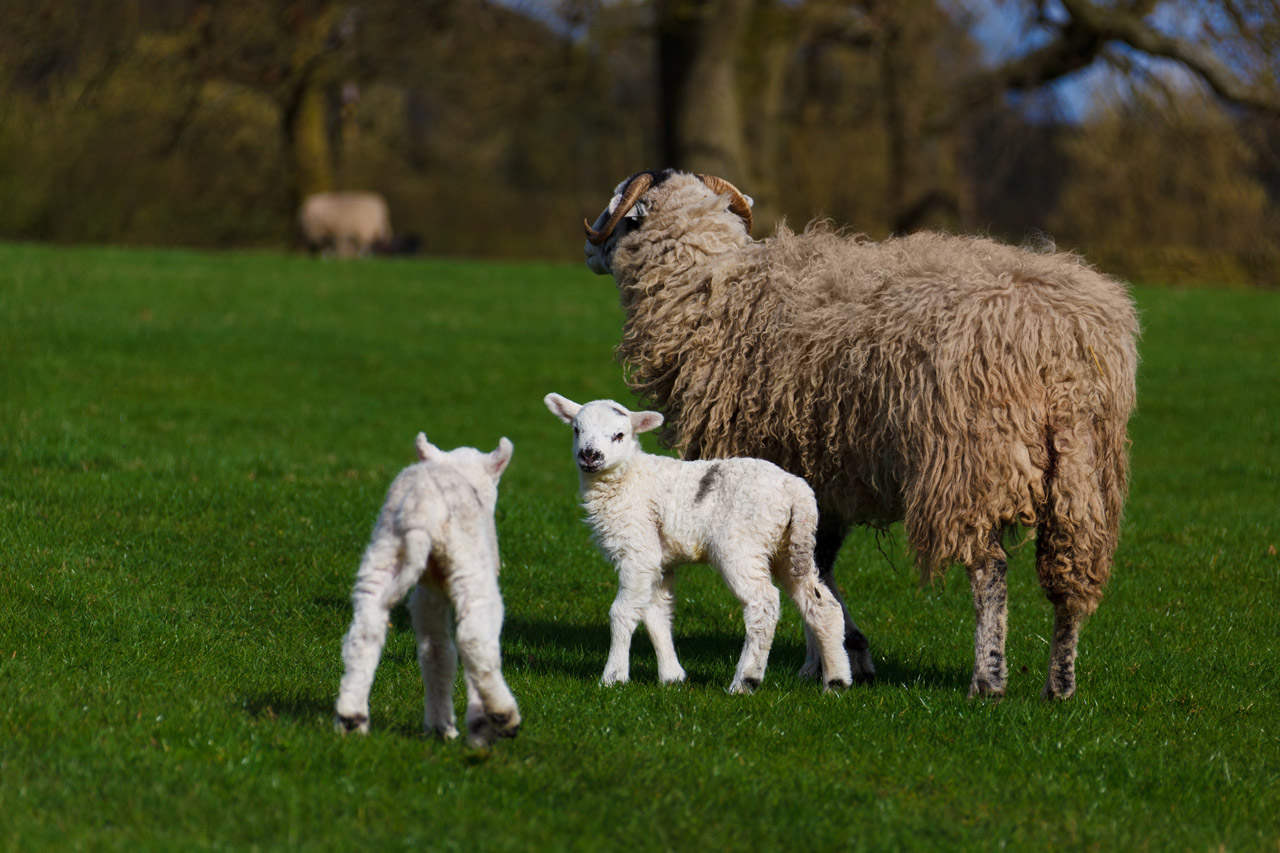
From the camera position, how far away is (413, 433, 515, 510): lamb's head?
4641 millimetres

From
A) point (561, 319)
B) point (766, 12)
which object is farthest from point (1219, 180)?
point (561, 319)

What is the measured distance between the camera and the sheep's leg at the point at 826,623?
5.88 m

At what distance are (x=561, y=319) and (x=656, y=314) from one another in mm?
A: 12637

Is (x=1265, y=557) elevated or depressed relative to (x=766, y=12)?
depressed

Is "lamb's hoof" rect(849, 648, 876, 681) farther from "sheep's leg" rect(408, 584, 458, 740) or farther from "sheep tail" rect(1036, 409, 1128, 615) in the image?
"sheep's leg" rect(408, 584, 458, 740)

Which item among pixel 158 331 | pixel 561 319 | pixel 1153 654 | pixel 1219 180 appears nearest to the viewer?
pixel 1153 654

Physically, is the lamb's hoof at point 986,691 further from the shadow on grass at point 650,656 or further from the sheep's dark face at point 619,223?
the sheep's dark face at point 619,223

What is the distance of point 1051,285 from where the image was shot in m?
6.03

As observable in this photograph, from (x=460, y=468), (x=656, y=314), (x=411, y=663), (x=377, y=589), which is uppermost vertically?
(x=656, y=314)

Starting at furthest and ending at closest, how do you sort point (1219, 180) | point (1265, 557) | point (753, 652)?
point (1219, 180), point (1265, 557), point (753, 652)

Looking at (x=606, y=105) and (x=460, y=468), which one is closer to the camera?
(x=460, y=468)

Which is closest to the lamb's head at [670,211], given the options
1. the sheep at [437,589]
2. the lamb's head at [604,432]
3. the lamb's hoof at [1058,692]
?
the lamb's head at [604,432]

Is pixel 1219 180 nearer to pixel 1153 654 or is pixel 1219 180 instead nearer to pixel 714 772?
pixel 1153 654

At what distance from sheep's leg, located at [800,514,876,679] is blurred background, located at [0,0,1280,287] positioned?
6.16ft
